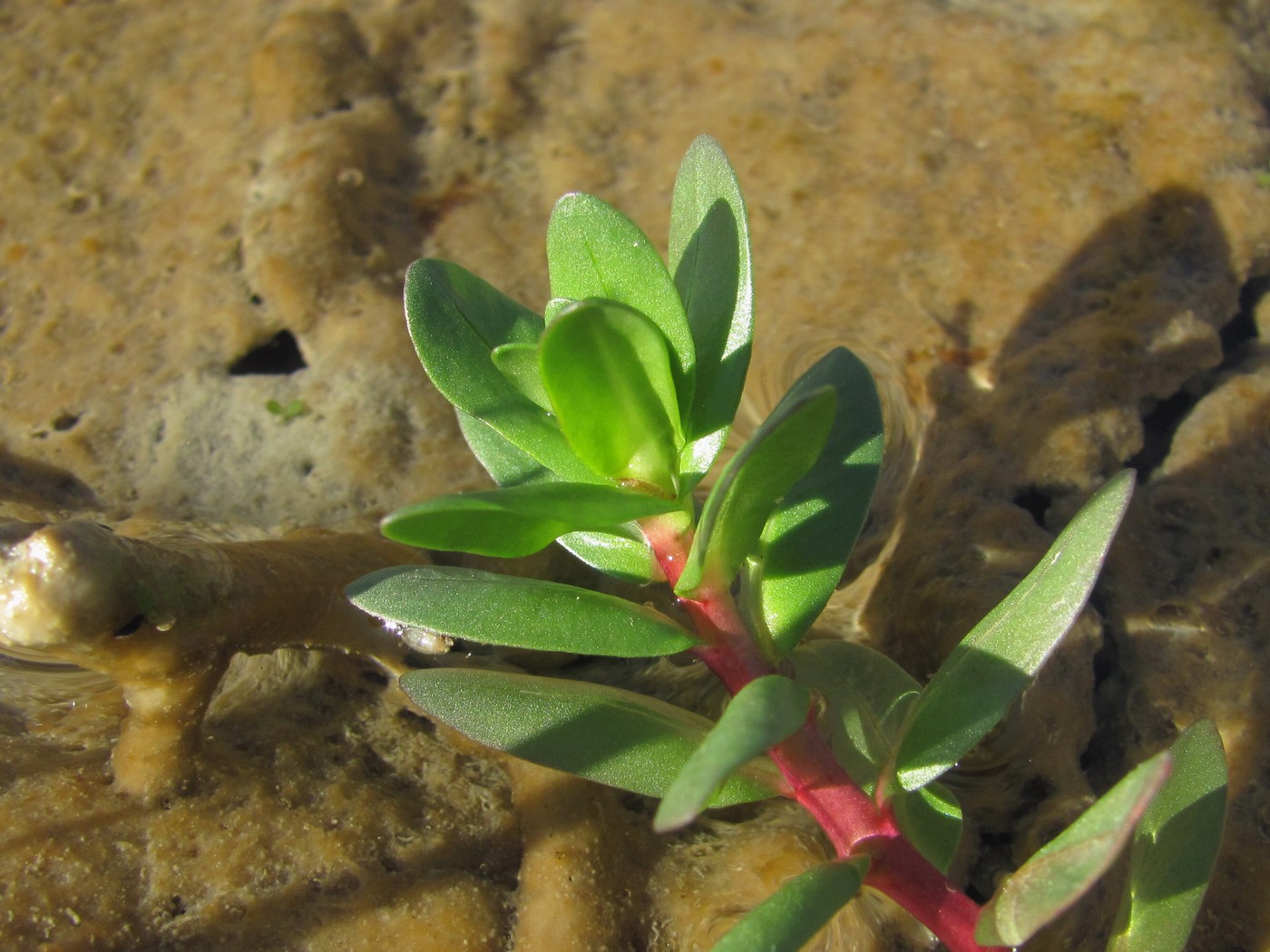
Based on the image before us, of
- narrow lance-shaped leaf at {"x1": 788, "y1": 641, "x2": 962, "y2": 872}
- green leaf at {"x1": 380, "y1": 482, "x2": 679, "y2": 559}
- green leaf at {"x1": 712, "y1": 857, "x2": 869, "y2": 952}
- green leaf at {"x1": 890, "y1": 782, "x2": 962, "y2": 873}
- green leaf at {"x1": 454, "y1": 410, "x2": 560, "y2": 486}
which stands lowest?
green leaf at {"x1": 890, "y1": 782, "x2": 962, "y2": 873}

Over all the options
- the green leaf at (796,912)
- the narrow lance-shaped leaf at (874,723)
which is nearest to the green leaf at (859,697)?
the narrow lance-shaped leaf at (874,723)

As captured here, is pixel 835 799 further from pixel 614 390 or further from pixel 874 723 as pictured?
pixel 614 390

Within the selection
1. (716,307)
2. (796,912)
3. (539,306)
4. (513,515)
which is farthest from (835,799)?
(539,306)

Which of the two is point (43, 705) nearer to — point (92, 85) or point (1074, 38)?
point (92, 85)

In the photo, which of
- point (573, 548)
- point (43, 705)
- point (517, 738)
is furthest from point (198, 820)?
point (573, 548)

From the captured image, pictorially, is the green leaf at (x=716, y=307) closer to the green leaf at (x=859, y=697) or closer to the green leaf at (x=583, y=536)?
the green leaf at (x=583, y=536)

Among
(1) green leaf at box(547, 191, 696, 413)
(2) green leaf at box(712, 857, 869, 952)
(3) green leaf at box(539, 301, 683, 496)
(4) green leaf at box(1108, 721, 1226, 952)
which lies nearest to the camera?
(2) green leaf at box(712, 857, 869, 952)

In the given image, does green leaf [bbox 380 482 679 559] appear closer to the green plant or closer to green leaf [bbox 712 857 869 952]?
the green plant

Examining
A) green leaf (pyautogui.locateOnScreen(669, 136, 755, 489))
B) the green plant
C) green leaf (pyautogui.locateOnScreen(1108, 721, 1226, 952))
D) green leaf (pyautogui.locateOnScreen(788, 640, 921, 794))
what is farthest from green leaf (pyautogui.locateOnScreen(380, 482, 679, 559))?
green leaf (pyautogui.locateOnScreen(1108, 721, 1226, 952))
